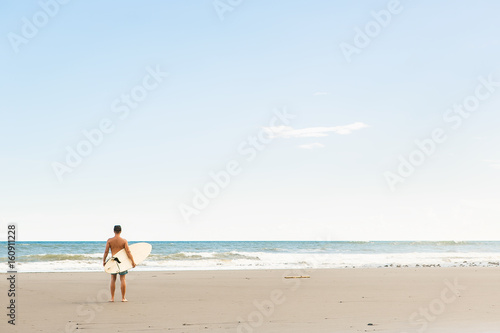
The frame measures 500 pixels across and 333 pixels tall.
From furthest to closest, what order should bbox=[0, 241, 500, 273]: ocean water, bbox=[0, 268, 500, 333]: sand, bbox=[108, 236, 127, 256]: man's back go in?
bbox=[0, 241, 500, 273]: ocean water → bbox=[108, 236, 127, 256]: man's back → bbox=[0, 268, 500, 333]: sand

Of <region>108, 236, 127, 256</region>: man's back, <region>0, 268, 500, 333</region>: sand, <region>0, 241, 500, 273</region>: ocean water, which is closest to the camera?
<region>0, 268, 500, 333</region>: sand

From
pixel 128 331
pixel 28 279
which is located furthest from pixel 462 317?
pixel 28 279

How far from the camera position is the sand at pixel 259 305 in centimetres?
853

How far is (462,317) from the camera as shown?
31.2 ft

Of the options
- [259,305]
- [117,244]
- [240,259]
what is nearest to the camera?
[259,305]

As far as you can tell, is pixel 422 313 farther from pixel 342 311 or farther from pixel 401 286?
pixel 401 286

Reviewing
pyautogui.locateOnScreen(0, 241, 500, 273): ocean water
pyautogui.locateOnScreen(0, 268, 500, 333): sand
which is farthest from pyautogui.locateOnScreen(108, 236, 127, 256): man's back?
pyautogui.locateOnScreen(0, 241, 500, 273): ocean water

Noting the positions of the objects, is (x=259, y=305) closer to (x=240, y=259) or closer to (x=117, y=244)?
(x=117, y=244)

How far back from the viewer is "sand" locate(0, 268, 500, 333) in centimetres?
853

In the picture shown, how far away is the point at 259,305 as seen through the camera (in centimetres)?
1106

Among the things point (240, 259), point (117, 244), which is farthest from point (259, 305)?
point (240, 259)

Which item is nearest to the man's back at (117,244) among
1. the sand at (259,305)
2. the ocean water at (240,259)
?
the sand at (259,305)

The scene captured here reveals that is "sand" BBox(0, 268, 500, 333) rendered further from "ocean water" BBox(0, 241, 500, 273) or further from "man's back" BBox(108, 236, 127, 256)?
"ocean water" BBox(0, 241, 500, 273)

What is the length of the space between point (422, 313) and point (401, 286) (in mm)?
5377
